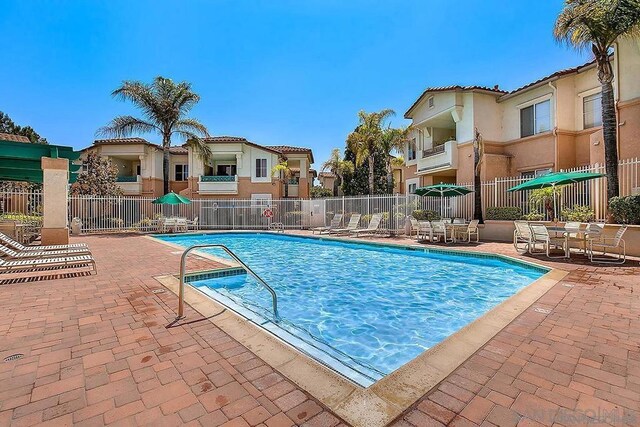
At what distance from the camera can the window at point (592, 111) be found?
49.5 ft

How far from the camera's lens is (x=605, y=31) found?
10.7 metres

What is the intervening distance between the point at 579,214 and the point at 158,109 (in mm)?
24249

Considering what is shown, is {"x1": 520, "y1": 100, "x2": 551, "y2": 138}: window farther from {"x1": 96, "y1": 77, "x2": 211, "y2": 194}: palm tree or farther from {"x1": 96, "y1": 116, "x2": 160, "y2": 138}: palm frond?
{"x1": 96, "y1": 116, "x2": 160, "y2": 138}: palm frond

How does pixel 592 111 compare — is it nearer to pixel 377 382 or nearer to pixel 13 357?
pixel 377 382

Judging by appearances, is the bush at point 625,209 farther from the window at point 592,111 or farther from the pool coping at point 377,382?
the pool coping at point 377,382

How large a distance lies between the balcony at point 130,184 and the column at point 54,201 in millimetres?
18332

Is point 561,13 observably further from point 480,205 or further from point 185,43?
point 185,43

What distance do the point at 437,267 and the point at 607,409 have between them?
7.70m

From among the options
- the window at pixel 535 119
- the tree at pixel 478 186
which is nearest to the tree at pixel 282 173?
the tree at pixel 478 186

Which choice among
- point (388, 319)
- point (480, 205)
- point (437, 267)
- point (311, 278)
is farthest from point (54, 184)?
point (480, 205)

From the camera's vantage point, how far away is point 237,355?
3182 millimetres

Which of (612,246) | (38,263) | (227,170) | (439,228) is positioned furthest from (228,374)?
(227,170)

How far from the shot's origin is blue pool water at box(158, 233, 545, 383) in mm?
4668

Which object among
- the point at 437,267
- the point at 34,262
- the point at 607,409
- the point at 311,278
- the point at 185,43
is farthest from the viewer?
the point at 185,43
